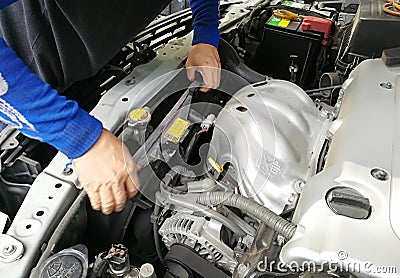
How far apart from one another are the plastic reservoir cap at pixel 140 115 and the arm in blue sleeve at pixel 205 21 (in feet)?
1.37

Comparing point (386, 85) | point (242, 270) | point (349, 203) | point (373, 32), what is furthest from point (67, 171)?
point (373, 32)

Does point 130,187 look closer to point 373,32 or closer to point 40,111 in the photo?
point 40,111

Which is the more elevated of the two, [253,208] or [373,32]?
[373,32]

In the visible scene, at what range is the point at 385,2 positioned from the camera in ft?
4.90

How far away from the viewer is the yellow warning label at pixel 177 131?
45.9 inches

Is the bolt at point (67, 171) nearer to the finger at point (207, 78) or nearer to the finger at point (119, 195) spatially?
the finger at point (119, 195)

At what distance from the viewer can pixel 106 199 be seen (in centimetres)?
102

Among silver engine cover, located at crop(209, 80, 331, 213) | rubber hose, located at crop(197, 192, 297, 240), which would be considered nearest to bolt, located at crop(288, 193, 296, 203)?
silver engine cover, located at crop(209, 80, 331, 213)

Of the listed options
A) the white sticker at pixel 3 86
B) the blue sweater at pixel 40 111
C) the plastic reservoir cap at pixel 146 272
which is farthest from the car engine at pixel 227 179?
the white sticker at pixel 3 86

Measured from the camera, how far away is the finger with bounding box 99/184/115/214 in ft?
3.31

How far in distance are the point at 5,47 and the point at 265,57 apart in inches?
43.0

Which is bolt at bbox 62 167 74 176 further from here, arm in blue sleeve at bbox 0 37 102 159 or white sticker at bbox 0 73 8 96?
white sticker at bbox 0 73 8 96

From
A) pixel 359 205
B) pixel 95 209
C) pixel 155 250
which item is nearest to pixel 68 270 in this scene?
pixel 95 209

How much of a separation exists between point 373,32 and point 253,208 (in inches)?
30.3
